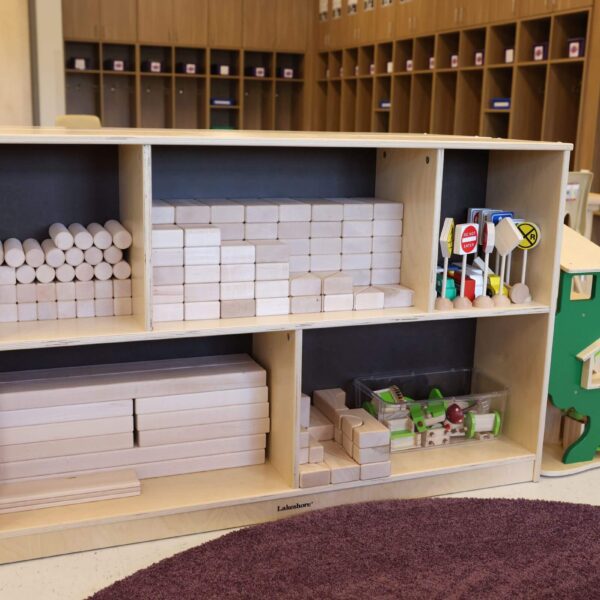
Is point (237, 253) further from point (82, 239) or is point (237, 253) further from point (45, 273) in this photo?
point (45, 273)

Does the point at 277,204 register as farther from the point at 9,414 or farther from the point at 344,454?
the point at 9,414

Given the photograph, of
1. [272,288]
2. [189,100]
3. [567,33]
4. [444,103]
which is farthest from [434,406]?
[189,100]

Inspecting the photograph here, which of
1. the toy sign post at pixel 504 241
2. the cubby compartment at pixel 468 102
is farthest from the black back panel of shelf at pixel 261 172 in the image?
the cubby compartment at pixel 468 102

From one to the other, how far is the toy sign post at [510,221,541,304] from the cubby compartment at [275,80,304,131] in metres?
8.14

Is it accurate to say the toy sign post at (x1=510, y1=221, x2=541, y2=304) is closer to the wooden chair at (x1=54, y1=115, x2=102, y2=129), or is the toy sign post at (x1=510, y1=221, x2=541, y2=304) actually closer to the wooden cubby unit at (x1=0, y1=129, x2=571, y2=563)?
the wooden cubby unit at (x1=0, y1=129, x2=571, y2=563)

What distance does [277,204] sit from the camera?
2.63 metres

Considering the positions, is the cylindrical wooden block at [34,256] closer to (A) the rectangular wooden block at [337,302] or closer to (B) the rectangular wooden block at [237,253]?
(B) the rectangular wooden block at [237,253]

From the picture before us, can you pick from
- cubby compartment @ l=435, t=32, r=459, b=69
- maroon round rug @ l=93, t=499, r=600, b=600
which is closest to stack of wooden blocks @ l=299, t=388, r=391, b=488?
maroon round rug @ l=93, t=499, r=600, b=600

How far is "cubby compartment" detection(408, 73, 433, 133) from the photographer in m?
8.47

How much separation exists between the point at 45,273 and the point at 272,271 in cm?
69

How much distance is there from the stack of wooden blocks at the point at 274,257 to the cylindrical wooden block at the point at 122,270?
119 mm

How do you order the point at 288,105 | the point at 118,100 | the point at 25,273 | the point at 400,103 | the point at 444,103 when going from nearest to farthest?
1. the point at 25,273
2. the point at 444,103
3. the point at 400,103
4. the point at 118,100
5. the point at 288,105

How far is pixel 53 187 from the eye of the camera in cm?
257

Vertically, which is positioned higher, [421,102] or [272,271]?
[421,102]
